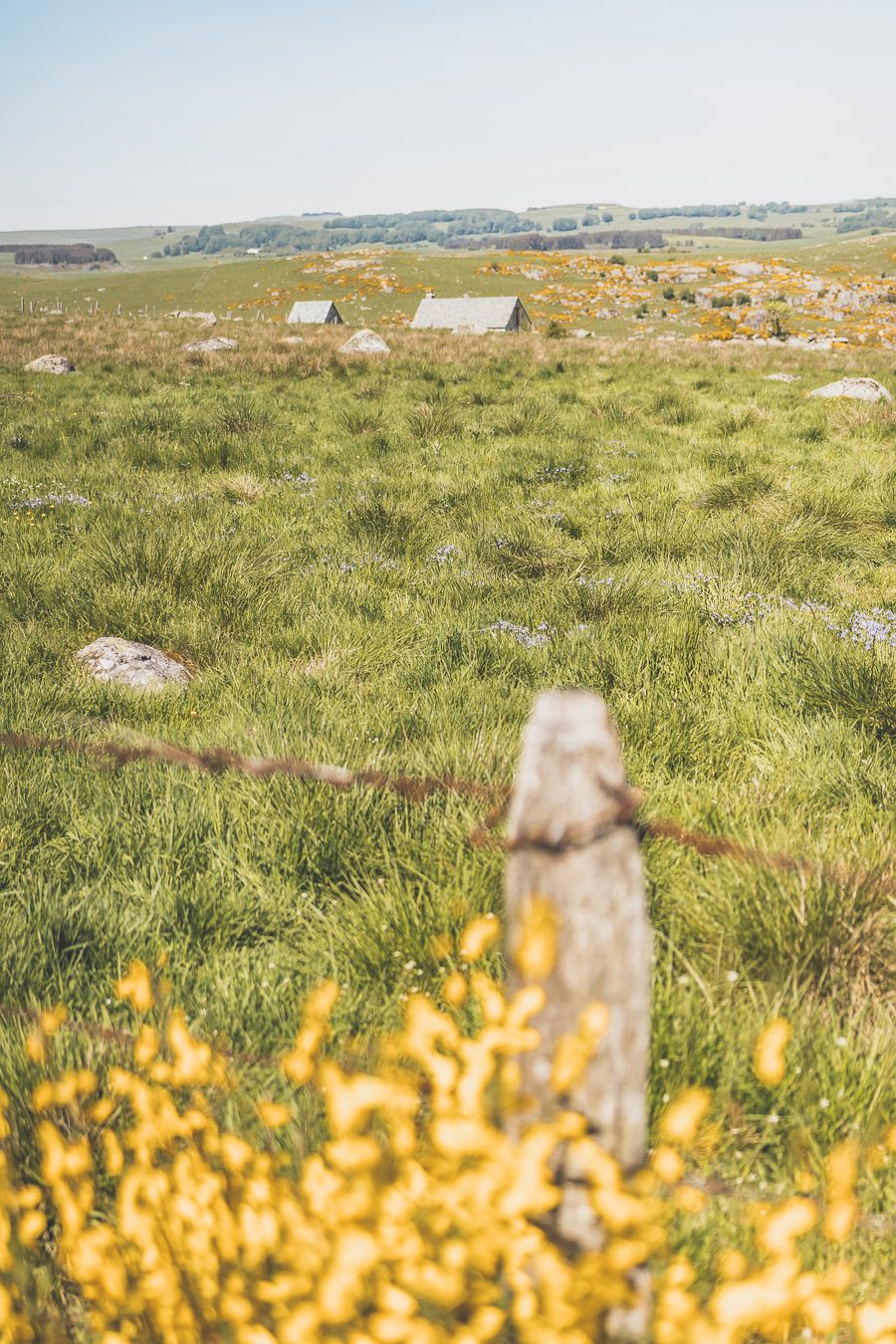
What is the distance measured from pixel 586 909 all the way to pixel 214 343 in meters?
28.0

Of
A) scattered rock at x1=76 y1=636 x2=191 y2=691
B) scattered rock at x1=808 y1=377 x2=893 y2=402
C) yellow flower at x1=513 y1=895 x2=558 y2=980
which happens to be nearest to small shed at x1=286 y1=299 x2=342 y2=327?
scattered rock at x1=808 y1=377 x2=893 y2=402

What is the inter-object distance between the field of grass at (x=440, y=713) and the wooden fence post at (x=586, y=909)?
849mm

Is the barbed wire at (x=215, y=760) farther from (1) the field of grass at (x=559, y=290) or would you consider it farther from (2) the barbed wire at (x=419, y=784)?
(1) the field of grass at (x=559, y=290)

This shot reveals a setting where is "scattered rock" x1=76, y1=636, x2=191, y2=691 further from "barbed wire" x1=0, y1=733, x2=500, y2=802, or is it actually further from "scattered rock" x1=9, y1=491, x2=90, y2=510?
"scattered rock" x1=9, y1=491, x2=90, y2=510

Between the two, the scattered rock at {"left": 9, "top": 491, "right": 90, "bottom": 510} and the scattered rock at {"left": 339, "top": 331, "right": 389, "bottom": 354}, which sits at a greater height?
the scattered rock at {"left": 339, "top": 331, "right": 389, "bottom": 354}

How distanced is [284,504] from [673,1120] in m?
8.63

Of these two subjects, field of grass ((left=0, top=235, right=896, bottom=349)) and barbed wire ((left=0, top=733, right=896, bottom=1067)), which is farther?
field of grass ((left=0, top=235, right=896, bottom=349))

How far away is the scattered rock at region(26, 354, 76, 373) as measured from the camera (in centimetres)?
1930

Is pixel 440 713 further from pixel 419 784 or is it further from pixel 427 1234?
pixel 427 1234

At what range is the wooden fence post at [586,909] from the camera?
3.80 ft

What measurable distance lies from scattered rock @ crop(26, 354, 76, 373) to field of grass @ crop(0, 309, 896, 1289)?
10003 mm

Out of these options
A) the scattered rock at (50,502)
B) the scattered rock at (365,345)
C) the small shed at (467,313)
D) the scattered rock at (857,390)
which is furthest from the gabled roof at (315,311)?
the scattered rock at (50,502)

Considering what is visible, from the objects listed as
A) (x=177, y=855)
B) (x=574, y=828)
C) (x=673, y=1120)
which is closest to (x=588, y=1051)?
(x=673, y=1120)

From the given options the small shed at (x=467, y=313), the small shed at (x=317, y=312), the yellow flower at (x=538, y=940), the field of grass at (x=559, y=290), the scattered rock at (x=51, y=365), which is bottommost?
the yellow flower at (x=538, y=940)
